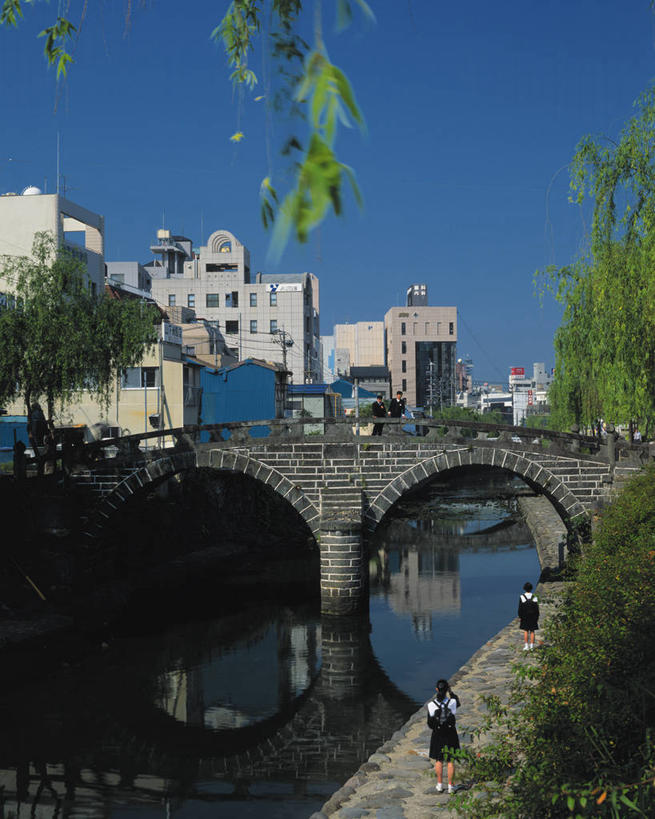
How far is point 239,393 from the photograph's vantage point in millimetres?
46438

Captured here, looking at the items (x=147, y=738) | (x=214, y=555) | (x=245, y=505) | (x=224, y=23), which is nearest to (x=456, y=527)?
(x=245, y=505)

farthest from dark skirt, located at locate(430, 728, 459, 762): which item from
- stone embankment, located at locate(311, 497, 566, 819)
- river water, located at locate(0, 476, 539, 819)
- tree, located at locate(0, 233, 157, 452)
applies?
tree, located at locate(0, 233, 157, 452)

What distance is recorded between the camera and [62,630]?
2183 cm

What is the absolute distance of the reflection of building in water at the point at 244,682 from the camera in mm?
17234

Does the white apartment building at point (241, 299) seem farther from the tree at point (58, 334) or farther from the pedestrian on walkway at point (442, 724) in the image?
the pedestrian on walkway at point (442, 724)

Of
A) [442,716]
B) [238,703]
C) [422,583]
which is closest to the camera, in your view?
[442,716]

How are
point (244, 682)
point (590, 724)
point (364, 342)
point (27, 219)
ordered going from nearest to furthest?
point (590, 724), point (244, 682), point (27, 219), point (364, 342)

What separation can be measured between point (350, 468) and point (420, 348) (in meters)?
94.7

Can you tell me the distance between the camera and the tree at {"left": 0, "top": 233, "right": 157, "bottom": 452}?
24.5 meters

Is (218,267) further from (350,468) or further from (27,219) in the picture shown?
(350,468)

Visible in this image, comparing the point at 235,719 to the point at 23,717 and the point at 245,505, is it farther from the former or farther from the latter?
the point at 245,505

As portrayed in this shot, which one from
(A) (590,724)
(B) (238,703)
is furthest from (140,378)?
(A) (590,724)

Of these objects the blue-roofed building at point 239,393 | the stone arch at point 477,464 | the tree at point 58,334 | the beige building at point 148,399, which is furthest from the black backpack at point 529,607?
the blue-roofed building at point 239,393

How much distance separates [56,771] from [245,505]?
79.0 ft
